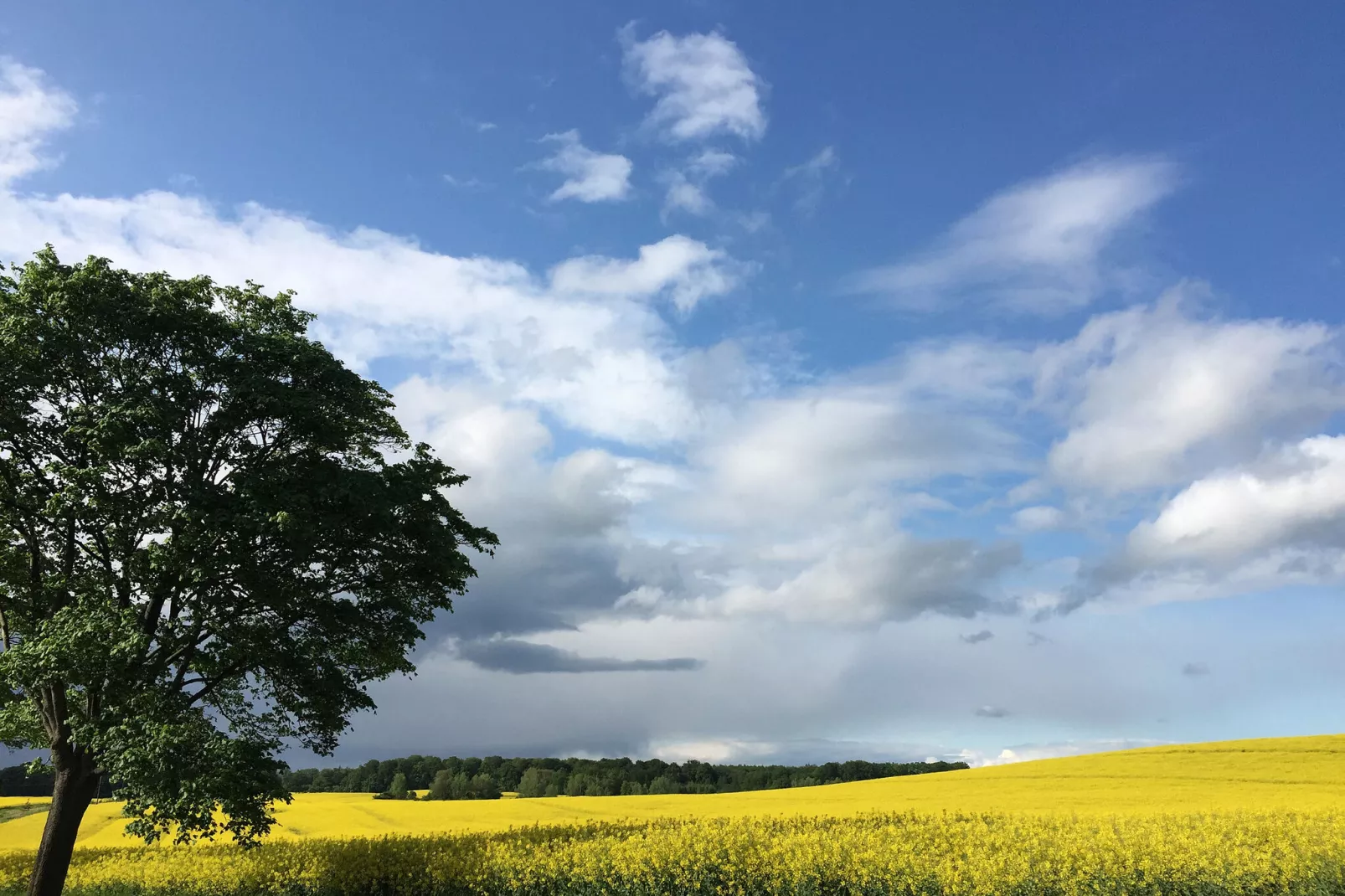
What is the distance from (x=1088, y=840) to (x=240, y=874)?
19.0 m

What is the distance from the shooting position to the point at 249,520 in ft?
58.5

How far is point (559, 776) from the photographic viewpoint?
2596 inches

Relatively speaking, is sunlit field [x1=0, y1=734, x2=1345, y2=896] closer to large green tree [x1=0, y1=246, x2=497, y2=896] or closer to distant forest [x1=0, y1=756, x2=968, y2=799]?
large green tree [x1=0, y1=246, x2=497, y2=896]

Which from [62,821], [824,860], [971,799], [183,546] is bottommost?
[824,860]

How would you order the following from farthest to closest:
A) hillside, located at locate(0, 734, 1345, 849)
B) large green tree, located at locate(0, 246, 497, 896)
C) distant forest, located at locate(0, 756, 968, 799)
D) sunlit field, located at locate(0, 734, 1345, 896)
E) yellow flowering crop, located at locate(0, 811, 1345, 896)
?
distant forest, located at locate(0, 756, 968, 799)
hillside, located at locate(0, 734, 1345, 849)
large green tree, located at locate(0, 246, 497, 896)
sunlit field, located at locate(0, 734, 1345, 896)
yellow flowering crop, located at locate(0, 811, 1345, 896)

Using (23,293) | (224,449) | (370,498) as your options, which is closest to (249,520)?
(370,498)

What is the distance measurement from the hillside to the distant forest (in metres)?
17.6

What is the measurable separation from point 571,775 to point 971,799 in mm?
41613

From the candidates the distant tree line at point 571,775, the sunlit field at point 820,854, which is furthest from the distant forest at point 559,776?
the sunlit field at point 820,854

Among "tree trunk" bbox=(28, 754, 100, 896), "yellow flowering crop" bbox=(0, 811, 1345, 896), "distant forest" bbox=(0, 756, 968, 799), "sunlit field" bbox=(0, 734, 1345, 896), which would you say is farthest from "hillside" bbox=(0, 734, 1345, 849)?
"distant forest" bbox=(0, 756, 968, 799)

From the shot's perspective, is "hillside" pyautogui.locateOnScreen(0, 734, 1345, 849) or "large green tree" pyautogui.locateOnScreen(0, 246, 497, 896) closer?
"large green tree" pyautogui.locateOnScreen(0, 246, 497, 896)

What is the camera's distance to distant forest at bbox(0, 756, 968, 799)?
59.9m

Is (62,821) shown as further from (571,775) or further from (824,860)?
(571,775)

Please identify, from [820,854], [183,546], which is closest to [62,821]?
[183,546]
